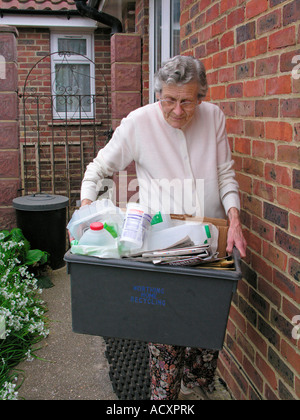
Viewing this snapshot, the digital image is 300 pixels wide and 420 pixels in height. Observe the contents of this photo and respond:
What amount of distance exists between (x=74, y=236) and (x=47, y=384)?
160 cm

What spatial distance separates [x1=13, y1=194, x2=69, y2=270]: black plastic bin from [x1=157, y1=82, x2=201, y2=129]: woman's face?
3008 millimetres

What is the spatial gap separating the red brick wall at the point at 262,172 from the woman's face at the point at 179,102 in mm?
386

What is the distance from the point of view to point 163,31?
4812mm

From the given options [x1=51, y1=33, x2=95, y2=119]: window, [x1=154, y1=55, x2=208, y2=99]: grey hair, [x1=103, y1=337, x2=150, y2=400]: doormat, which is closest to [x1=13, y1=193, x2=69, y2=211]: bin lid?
[x1=103, y1=337, x2=150, y2=400]: doormat

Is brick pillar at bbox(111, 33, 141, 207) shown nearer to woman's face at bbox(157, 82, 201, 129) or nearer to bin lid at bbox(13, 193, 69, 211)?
bin lid at bbox(13, 193, 69, 211)

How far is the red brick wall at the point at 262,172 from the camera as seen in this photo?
80.2 inches

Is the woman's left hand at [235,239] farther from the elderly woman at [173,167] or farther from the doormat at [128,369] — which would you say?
the doormat at [128,369]

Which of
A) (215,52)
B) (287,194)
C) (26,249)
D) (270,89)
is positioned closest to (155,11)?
(215,52)

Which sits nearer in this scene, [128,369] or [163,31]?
[128,369]

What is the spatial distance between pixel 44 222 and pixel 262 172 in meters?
3.16

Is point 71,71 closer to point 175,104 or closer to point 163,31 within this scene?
point 163,31

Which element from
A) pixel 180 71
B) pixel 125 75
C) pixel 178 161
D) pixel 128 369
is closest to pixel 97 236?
pixel 178 161

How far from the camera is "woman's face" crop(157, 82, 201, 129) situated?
6.98 feet

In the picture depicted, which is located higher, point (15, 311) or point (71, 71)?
point (71, 71)
